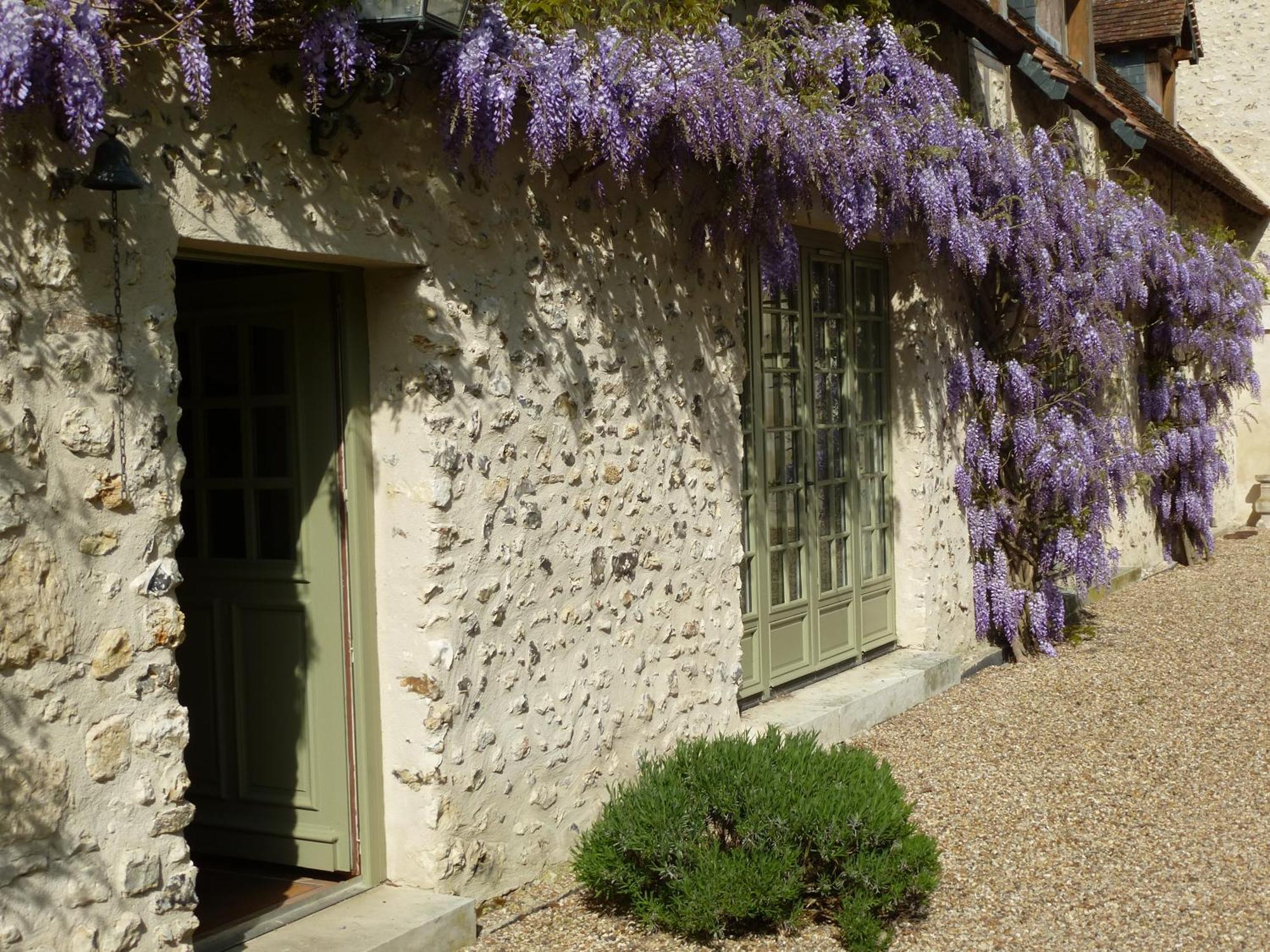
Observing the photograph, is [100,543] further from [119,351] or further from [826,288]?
[826,288]

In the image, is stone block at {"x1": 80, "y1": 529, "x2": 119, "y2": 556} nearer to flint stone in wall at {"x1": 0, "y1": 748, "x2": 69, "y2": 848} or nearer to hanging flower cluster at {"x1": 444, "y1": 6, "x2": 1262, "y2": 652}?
flint stone in wall at {"x1": 0, "y1": 748, "x2": 69, "y2": 848}

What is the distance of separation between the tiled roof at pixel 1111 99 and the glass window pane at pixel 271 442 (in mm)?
4570

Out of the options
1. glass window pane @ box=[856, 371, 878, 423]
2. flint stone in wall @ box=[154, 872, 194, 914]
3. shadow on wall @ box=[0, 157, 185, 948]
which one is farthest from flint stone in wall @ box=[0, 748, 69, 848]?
glass window pane @ box=[856, 371, 878, 423]

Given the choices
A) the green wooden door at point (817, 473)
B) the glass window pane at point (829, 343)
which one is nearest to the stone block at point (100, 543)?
the green wooden door at point (817, 473)

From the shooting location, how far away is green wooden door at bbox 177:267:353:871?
3.92m

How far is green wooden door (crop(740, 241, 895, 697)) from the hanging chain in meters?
3.24

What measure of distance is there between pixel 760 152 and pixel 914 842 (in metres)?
2.45

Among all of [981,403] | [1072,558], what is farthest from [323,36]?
[1072,558]

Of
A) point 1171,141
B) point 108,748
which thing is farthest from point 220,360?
point 1171,141

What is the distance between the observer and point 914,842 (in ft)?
12.8

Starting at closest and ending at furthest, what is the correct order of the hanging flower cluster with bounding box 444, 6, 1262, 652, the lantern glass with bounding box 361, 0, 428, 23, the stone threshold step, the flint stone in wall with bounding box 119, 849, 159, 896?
1. the flint stone in wall with bounding box 119, 849, 159, 896
2. the lantern glass with bounding box 361, 0, 428, 23
3. the hanging flower cluster with bounding box 444, 6, 1262, 652
4. the stone threshold step

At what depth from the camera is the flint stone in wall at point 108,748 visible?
2.84 m

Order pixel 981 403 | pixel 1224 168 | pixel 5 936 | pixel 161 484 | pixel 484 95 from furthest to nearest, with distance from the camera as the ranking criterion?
1. pixel 1224 168
2. pixel 981 403
3. pixel 484 95
4. pixel 161 484
5. pixel 5 936

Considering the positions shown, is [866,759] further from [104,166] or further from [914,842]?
[104,166]
